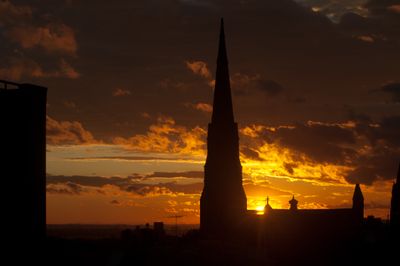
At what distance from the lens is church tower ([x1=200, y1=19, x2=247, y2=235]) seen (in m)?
114

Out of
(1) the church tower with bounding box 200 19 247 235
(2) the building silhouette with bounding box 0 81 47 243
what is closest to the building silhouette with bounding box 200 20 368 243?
(1) the church tower with bounding box 200 19 247 235

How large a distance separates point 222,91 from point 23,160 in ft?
280

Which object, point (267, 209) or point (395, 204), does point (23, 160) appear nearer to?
point (395, 204)

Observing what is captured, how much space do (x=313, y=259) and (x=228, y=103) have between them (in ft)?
144

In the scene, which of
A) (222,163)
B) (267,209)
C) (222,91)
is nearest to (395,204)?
(267,209)

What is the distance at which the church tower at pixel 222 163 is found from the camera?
114m

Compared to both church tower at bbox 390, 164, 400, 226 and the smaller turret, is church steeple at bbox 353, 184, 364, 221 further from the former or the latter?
church tower at bbox 390, 164, 400, 226

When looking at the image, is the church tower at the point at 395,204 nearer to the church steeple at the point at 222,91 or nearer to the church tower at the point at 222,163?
the church tower at the point at 222,163

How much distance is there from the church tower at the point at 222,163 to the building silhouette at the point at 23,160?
83.2 metres

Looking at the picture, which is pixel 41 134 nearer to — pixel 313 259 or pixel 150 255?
pixel 150 255

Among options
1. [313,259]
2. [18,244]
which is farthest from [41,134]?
[313,259]

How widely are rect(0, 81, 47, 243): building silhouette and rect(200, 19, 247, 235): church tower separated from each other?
8325 centimetres

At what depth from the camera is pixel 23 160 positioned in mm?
30625

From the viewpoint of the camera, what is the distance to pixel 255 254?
75.6m
